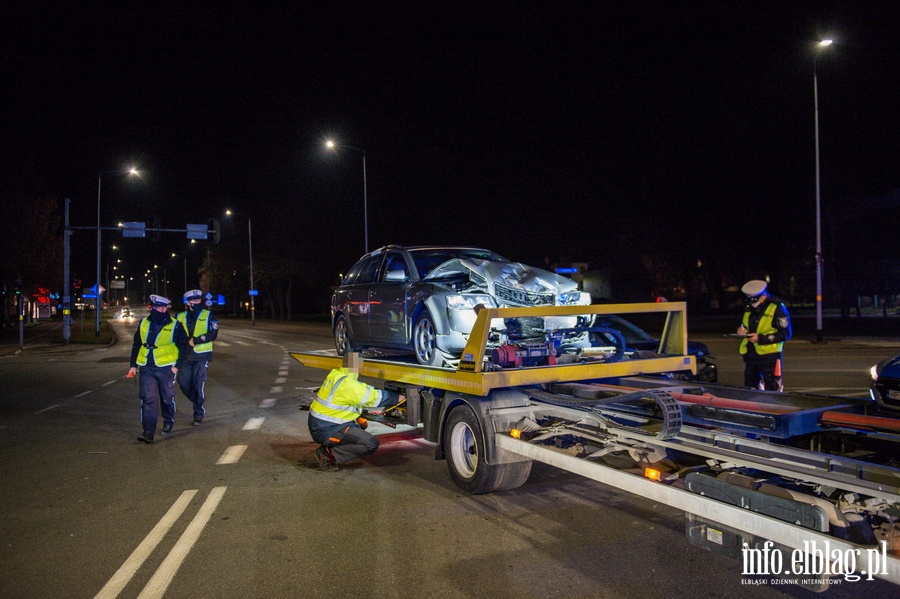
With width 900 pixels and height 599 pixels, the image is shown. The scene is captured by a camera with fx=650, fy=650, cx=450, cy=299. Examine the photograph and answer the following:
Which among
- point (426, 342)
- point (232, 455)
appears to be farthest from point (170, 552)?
point (426, 342)

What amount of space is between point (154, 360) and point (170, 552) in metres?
4.39

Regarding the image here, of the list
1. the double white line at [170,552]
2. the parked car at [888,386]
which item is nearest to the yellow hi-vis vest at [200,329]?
the double white line at [170,552]

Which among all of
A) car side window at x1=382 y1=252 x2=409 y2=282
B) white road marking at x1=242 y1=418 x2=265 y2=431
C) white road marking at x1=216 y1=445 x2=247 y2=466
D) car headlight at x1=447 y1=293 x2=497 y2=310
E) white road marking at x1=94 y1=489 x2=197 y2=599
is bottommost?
white road marking at x1=94 y1=489 x2=197 y2=599

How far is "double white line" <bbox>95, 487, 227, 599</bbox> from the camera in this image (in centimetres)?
405

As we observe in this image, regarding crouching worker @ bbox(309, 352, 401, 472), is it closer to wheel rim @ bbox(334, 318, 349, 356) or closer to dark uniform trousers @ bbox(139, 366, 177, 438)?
dark uniform trousers @ bbox(139, 366, 177, 438)

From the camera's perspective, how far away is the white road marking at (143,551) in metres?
4.06

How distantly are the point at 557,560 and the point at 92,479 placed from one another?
16.4 feet

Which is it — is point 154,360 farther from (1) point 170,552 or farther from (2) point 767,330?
(2) point 767,330

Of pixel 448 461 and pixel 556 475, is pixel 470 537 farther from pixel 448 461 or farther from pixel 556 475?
pixel 556 475

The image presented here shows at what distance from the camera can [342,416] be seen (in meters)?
6.80

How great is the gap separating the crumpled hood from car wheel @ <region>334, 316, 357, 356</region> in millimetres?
2581

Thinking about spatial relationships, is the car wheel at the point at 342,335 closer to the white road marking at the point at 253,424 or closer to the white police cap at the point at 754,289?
the white road marking at the point at 253,424

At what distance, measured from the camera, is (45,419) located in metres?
10.3

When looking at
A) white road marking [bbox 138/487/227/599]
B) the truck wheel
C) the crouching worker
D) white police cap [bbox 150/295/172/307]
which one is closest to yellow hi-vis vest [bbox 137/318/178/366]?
white police cap [bbox 150/295/172/307]
